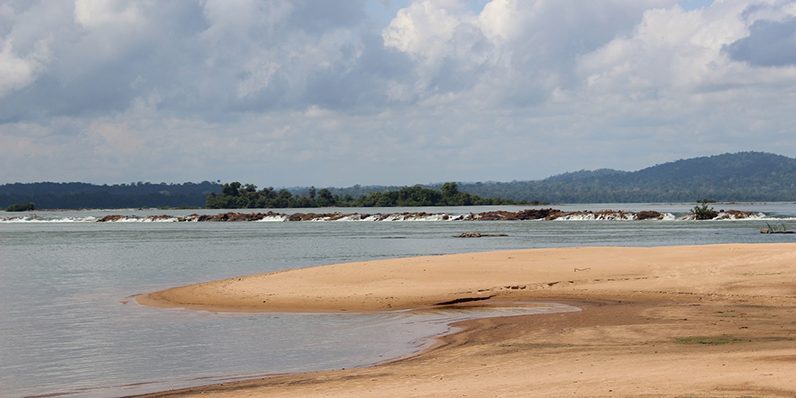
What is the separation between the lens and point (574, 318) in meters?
24.8

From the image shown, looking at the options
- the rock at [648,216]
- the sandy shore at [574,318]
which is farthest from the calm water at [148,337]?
the rock at [648,216]

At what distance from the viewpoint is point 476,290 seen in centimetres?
3117

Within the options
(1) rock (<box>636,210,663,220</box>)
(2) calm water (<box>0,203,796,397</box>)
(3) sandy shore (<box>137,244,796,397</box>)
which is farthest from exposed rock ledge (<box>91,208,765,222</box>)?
(3) sandy shore (<box>137,244,796,397</box>)

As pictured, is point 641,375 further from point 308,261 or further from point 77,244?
point 77,244

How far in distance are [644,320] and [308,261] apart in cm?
3148

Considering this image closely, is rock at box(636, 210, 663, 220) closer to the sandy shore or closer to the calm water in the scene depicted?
the calm water

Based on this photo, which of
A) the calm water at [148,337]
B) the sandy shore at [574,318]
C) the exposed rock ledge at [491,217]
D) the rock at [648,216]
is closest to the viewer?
the sandy shore at [574,318]

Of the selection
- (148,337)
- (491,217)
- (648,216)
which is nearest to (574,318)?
(148,337)

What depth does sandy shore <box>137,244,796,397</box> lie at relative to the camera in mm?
15625

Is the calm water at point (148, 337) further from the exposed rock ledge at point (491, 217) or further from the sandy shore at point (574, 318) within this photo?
the exposed rock ledge at point (491, 217)

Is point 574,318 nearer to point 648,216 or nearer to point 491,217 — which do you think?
point 648,216

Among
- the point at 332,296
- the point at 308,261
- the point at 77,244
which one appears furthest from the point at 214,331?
the point at 77,244

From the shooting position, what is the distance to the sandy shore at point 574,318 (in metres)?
15.6

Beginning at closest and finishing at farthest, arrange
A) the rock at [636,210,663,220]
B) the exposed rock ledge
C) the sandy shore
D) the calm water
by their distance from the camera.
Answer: the sandy shore
the calm water
the rock at [636,210,663,220]
the exposed rock ledge
